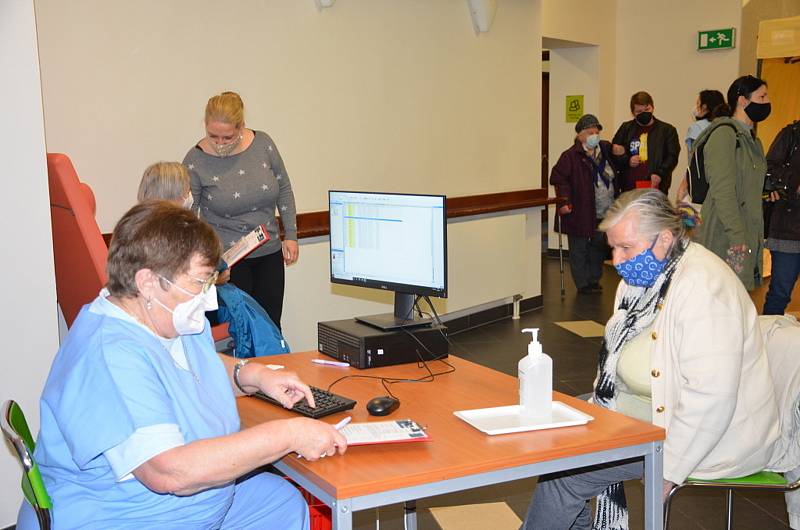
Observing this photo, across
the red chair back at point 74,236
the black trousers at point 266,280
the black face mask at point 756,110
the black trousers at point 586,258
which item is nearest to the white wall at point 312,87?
the red chair back at point 74,236

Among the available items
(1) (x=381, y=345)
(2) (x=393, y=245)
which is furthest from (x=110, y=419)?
(2) (x=393, y=245)

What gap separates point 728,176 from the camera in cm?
438

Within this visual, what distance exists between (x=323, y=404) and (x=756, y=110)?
3332 millimetres

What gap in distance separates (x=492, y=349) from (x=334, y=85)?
195 cm

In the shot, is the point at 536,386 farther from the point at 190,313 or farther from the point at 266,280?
the point at 266,280

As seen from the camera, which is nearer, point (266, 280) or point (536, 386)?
point (536, 386)

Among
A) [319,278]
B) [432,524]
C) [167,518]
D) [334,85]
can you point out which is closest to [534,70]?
[334,85]

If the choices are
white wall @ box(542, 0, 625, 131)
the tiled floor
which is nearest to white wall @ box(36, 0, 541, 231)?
the tiled floor

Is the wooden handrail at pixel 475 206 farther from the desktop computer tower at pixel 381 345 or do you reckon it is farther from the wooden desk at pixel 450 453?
the wooden desk at pixel 450 453

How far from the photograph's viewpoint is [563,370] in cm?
493

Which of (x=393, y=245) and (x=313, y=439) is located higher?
(x=393, y=245)

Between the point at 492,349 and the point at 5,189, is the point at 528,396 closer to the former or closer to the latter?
the point at 5,189

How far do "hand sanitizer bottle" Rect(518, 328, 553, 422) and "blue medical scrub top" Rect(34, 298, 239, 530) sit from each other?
2.34 feet

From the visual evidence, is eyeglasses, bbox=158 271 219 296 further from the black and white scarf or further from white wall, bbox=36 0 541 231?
white wall, bbox=36 0 541 231
